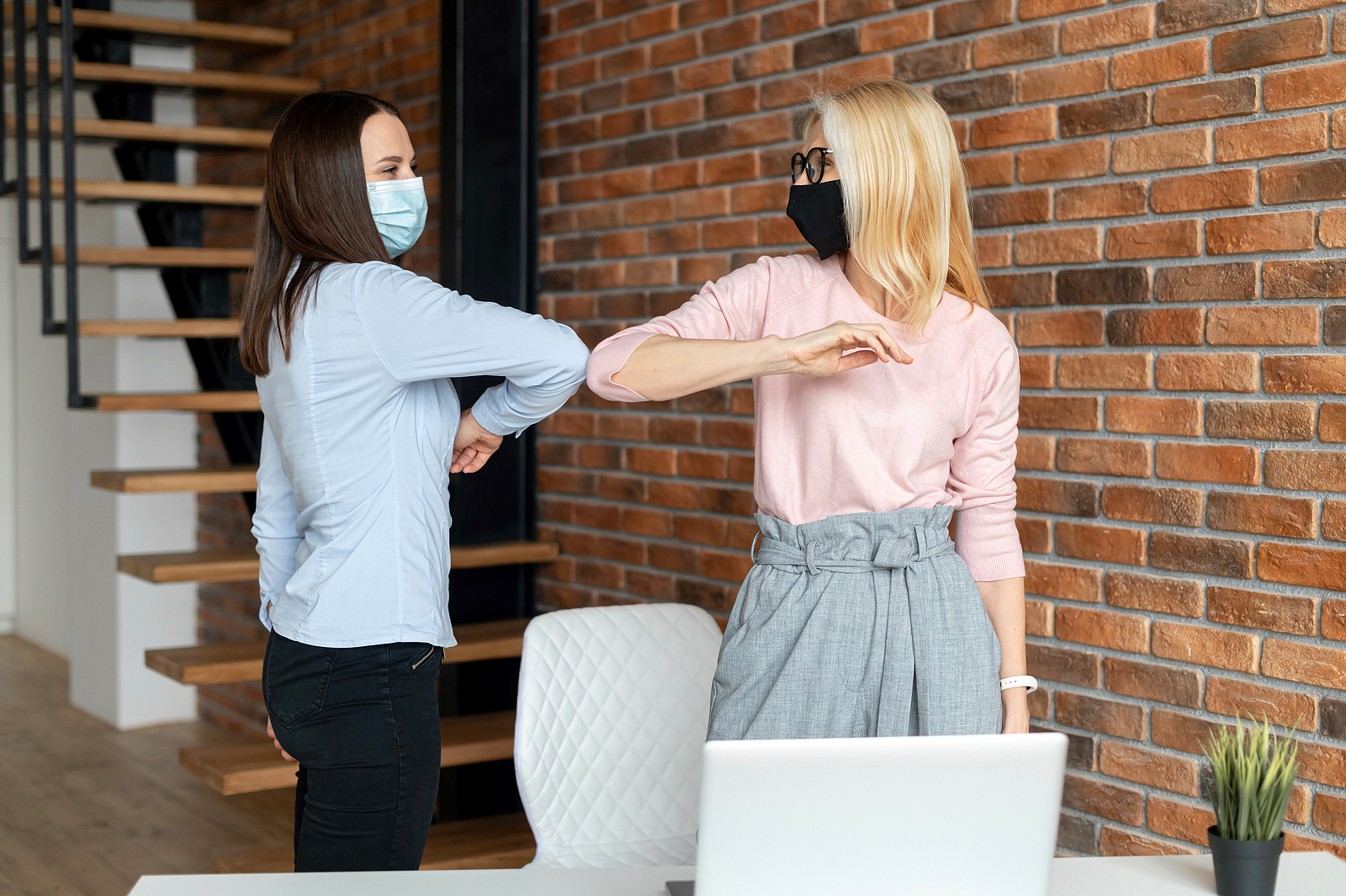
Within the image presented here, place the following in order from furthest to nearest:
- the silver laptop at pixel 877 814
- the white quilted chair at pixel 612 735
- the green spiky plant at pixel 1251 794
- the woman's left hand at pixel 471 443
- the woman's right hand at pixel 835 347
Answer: the white quilted chair at pixel 612 735, the woman's left hand at pixel 471 443, the woman's right hand at pixel 835 347, the green spiky plant at pixel 1251 794, the silver laptop at pixel 877 814

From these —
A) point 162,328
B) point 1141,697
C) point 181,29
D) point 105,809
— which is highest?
point 181,29

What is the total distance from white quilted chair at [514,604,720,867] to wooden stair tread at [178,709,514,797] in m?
0.64

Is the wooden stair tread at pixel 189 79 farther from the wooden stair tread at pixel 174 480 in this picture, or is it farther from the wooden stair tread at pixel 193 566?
the wooden stair tread at pixel 193 566

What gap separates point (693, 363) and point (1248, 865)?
85 centimetres

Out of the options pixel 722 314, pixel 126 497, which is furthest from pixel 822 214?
pixel 126 497

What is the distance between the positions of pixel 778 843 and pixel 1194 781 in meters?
1.29

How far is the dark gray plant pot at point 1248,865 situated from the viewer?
4.45 ft

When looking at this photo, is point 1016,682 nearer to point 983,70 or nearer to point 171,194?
point 983,70

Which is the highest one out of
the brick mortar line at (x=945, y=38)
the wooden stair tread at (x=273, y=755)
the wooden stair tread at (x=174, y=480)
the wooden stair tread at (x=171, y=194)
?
the brick mortar line at (x=945, y=38)

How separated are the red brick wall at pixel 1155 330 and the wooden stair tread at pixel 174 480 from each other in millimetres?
1299

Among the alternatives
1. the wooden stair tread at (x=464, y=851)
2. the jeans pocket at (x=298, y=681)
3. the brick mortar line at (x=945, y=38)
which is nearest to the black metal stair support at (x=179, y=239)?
the wooden stair tread at (x=464, y=851)

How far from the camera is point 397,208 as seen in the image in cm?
177

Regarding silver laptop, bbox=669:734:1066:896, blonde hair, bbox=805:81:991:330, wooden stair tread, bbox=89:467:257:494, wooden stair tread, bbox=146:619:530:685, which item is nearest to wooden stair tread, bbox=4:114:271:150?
wooden stair tread, bbox=89:467:257:494

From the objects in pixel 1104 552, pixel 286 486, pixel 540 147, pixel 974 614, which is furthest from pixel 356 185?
pixel 540 147
